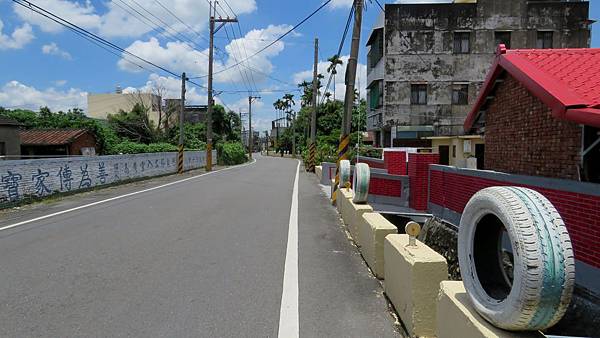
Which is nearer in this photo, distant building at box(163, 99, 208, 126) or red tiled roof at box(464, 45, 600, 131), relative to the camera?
red tiled roof at box(464, 45, 600, 131)

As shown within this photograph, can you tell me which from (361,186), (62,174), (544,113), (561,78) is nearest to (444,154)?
(544,113)

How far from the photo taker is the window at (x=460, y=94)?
1409 inches

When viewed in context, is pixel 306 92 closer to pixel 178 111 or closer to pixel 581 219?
pixel 178 111

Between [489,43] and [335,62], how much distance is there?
28694 mm

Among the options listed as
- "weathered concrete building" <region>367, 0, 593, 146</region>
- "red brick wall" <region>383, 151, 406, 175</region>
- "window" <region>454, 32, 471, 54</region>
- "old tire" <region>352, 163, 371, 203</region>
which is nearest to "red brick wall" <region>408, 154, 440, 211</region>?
"red brick wall" <region>383, 151, 406, 175</region>

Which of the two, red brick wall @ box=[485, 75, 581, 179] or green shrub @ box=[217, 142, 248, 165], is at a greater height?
red brick wall @ box=[485, 75, 581, 179]

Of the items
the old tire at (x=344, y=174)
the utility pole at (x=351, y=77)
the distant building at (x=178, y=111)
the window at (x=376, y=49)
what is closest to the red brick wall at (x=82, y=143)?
the distant building at (x=178, y=111)

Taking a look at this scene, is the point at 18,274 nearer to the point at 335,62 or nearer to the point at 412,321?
the point at 412,321

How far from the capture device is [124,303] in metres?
5.08

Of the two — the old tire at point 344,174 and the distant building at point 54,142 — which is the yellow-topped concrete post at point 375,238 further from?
the distant building at point 54,142

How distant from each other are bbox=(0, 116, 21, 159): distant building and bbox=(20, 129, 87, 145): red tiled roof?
5.02 m

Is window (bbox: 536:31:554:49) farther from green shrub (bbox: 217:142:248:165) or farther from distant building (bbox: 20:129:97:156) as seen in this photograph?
distant building (bbox: 20:129:97:156)

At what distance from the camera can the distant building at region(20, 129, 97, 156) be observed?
3381cm

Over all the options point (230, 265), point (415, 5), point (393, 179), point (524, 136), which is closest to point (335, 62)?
point (415, 5)
